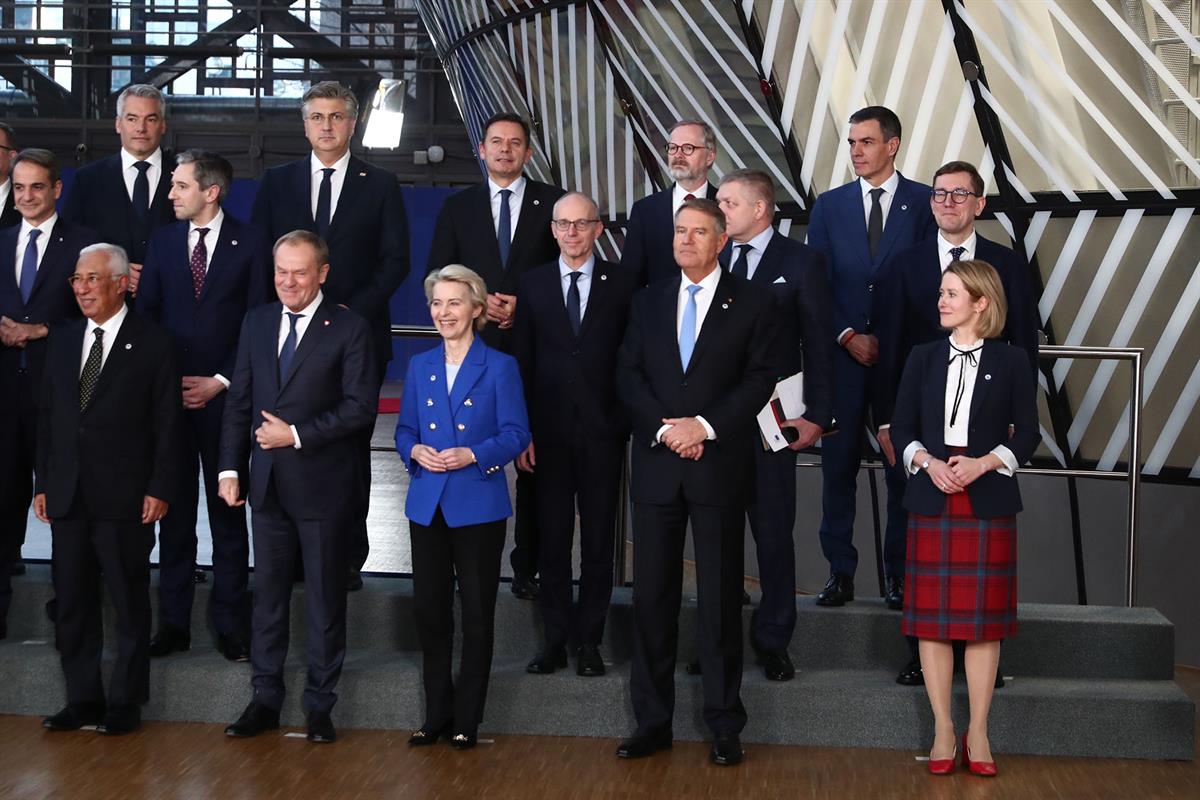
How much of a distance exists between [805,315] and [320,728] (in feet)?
7.72

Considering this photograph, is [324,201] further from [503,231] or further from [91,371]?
[91,371]

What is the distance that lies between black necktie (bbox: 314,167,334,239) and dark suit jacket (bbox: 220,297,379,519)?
554 millimetres

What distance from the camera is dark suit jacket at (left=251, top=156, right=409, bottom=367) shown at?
18.5 ft

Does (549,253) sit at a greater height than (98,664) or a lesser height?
greater

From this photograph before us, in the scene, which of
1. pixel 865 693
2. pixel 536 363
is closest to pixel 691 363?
pixel 536 363

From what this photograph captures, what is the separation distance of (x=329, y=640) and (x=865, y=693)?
2002 mm

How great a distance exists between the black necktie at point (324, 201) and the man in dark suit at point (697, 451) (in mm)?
1403

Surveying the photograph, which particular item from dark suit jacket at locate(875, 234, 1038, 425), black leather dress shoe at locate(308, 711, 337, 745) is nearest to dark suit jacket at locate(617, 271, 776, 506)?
dark suit jacket at locate(875, 234, 1038, 425)

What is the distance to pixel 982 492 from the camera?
16.1ft

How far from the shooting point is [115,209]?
5840 millimetres

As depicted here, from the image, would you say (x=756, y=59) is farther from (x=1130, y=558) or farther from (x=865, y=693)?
(x=865, y=693)

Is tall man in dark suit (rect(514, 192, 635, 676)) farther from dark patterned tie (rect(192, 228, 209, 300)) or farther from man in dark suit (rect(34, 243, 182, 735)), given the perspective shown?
man in dark suit (rect(34, 243, 182, 735))

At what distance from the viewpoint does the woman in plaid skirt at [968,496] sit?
4.91 m

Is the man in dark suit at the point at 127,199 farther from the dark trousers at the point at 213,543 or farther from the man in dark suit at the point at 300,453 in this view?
the man in dark suit at the point at 300,453
